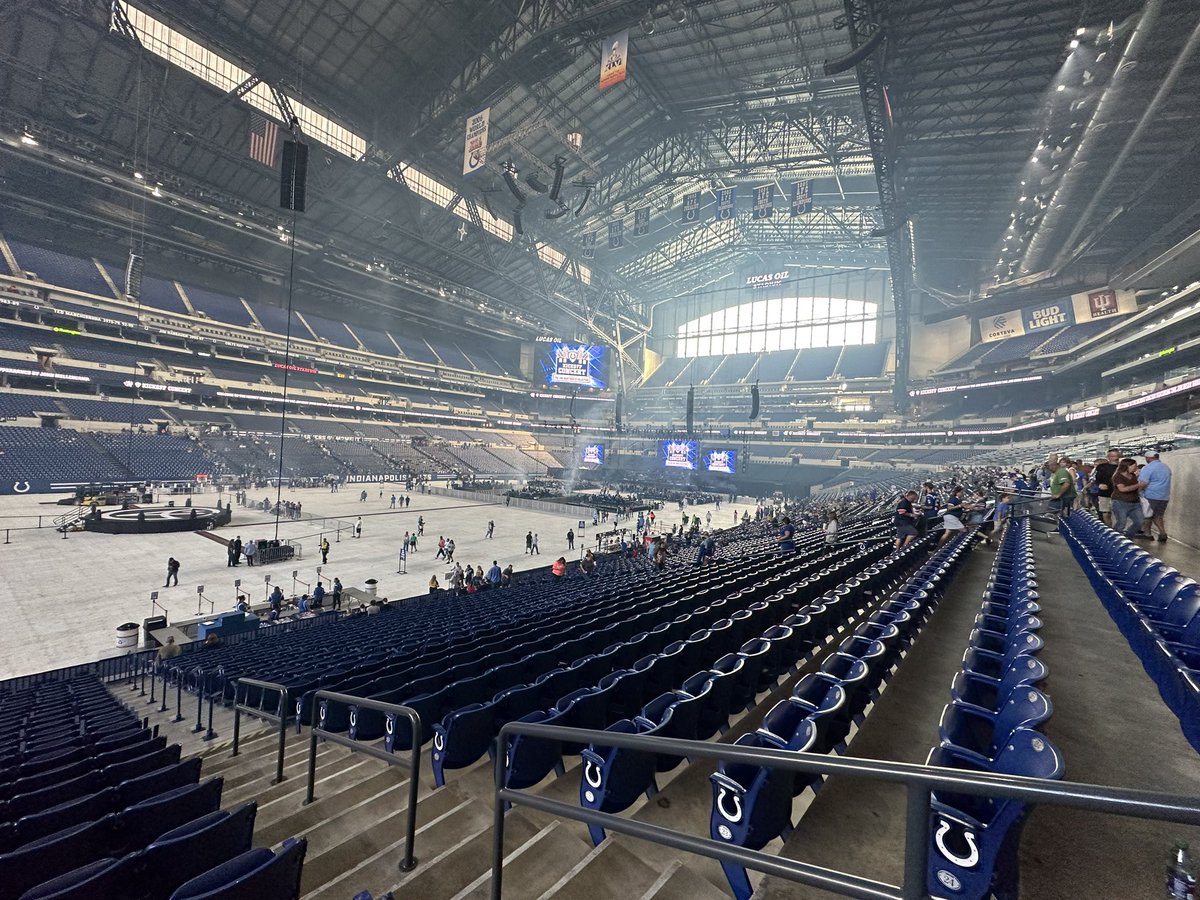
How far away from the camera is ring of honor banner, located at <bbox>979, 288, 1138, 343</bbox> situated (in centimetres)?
3662

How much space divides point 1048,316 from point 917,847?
185 ft

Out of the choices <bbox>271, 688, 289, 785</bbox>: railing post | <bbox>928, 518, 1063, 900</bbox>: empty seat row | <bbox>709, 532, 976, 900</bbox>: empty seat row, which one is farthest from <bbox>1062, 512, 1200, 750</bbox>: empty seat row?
<bbox>271, 688, 289, 785</bbox>: railing post

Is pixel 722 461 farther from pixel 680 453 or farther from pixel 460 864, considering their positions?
pixel 460 864

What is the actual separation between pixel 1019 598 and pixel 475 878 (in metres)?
5.46

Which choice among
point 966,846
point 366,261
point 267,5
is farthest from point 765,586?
point 366,261

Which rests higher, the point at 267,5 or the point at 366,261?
the point at 267,5

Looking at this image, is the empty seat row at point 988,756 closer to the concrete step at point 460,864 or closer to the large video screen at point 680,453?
the concrete step at point 460,864

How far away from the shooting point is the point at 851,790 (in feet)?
9.52

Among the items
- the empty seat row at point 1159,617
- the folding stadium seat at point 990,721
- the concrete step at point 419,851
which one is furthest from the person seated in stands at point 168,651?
the empty seat row at point 1159,617

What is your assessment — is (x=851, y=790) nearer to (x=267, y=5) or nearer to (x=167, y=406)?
(x=267, y=5)

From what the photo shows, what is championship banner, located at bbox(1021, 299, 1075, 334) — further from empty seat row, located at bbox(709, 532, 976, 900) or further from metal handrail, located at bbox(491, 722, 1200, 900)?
metal handrail, located at bbox(491, 722, 1200, 900)

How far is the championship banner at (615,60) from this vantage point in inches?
923

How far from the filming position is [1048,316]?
4194 cm

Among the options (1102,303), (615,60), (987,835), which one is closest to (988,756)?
(987,835)
